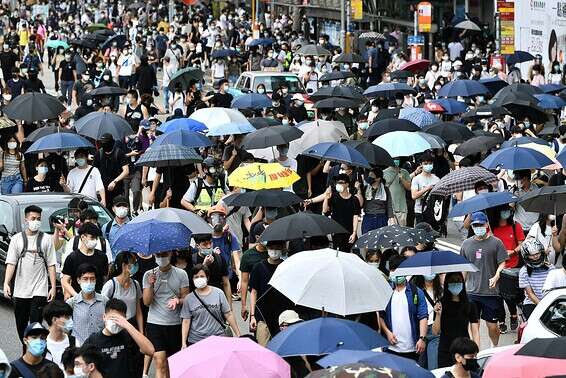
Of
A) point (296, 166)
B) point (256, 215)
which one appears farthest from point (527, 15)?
point (256, 215)

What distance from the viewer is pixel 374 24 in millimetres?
51156

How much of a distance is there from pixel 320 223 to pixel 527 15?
2436 centimetres

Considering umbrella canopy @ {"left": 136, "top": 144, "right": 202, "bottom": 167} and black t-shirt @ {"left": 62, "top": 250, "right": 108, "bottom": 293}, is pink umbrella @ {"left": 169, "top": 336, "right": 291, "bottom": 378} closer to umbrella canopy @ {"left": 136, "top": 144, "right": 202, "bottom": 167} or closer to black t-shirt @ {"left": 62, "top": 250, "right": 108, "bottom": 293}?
black t-shirt @ {"left": 62, "top": 250, "right": 108, "bottom": 293}

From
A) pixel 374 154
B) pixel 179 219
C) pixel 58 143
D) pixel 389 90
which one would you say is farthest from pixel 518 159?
pixel 389 90

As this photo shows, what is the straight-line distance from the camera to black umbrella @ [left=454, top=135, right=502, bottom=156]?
783 inches

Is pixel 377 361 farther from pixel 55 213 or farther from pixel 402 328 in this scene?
pixel 55 213

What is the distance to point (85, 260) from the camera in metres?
13.7

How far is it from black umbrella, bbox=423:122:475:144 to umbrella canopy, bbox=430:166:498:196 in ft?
12.6

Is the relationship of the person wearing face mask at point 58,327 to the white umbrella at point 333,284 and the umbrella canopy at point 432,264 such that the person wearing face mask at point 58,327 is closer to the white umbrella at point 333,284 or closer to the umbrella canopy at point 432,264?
the white umbrella at point 333,284

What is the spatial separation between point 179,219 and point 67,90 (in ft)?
69.3

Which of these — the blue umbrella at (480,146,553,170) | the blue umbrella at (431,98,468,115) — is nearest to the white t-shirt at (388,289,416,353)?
the blue umbrella at (480,146,553,170)

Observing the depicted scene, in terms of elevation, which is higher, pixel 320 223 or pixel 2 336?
pixel 320 223

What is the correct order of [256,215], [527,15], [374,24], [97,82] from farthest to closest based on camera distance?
[374,24], [527,15], [97,82], [256,215]

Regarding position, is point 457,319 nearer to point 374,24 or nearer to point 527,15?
point 527,15
